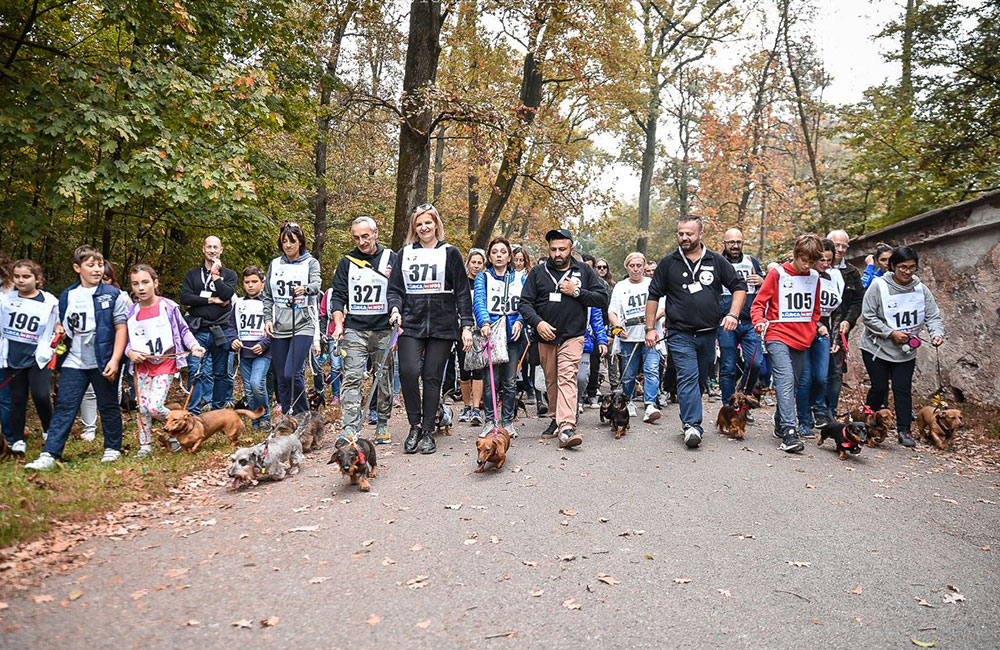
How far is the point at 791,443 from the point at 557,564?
13.0 ft

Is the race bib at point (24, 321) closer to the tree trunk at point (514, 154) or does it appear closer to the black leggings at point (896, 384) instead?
the tree trunk at point (514, 154)

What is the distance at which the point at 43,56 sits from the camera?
9.63 meters

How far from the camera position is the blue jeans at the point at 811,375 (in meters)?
7.34

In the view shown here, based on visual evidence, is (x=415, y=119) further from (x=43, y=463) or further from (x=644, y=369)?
(x=43, y=463)

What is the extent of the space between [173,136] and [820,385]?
9.71m

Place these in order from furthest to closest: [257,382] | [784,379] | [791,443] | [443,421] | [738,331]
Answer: [738,331], [257,382], [443,421], [784,379], [791,443]

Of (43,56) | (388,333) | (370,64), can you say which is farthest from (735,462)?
(370,64)

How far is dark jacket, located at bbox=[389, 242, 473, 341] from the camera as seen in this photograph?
6.69 metres

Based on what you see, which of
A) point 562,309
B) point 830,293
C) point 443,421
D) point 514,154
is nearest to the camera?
point 562,309

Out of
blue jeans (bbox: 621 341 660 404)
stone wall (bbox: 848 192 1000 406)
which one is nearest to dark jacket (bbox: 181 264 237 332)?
blue jeans (bbox: 621 341 660 404)

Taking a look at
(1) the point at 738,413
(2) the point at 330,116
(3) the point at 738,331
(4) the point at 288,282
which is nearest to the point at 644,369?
(3) the point at 738,331

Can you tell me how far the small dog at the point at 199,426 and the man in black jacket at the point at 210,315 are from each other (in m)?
1.85

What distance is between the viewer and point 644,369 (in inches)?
352

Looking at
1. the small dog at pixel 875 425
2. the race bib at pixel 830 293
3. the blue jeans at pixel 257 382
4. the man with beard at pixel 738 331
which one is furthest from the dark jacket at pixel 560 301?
the blue jeans at pixel 257 382
